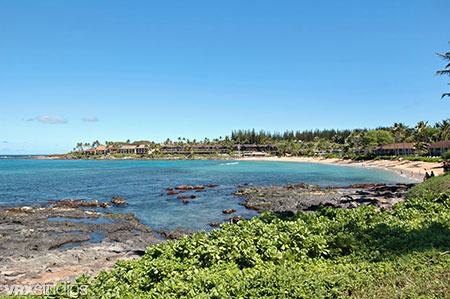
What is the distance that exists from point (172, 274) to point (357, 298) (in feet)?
12.7

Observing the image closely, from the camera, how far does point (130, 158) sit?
179500 mm

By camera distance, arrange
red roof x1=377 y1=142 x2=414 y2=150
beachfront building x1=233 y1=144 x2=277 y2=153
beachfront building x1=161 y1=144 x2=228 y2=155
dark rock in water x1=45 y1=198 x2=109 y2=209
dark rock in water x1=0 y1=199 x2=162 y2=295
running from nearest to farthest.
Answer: dark rock in water x1=0 y1=199 x2=162 y2=295 → dark rock in water x1=45 y1=198 x2=109 y2=209 → red roof x1=377 y1=142 x2=414 y2=150 → beachfront building x1=233 y1=144 x2=277 y2=153 → beachfront building x1=161 y1=144 x2=228 y2=155

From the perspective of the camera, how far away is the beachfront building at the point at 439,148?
75.4 m

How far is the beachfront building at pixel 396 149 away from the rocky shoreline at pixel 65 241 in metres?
93.6

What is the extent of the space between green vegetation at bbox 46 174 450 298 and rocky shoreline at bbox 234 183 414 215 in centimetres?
856

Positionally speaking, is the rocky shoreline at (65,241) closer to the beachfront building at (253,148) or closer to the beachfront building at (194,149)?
the beachfront building at (194,149)

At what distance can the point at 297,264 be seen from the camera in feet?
22.0

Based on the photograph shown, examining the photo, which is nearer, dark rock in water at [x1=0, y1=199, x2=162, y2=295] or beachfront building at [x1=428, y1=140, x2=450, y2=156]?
dark rock in water at [x1=0, y1=199, x2=162, y2=295]

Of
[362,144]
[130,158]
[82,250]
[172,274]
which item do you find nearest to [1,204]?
[82,250]

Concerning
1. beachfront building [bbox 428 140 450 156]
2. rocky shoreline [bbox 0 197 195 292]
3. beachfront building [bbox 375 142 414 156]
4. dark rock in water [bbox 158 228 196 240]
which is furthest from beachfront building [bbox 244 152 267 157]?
dark rock in water [bbox 158 228 196 240]

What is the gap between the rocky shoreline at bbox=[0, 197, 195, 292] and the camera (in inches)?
423

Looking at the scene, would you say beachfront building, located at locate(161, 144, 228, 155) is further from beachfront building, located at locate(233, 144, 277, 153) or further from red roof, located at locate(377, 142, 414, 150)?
red roof, located at locate(377, 142, 414, 150)

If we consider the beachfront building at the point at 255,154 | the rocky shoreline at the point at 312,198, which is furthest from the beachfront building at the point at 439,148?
the beachfront building at the point at 255,154

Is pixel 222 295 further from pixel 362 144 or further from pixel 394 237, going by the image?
pixel 362 144
